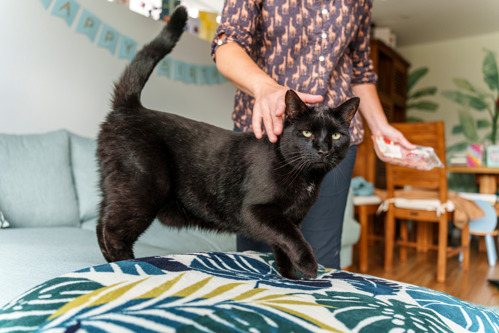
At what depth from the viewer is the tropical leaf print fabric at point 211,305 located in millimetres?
448

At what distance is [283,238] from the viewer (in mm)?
805

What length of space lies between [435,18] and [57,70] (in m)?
4.38

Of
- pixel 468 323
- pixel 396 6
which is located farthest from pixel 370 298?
pixel 396 6

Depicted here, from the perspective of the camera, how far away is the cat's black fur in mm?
859

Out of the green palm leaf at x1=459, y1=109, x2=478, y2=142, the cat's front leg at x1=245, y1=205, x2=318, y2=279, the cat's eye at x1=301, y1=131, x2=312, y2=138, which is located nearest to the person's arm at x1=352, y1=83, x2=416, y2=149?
the cat's eye at x1=301, y1=131, x2=312, y2=138

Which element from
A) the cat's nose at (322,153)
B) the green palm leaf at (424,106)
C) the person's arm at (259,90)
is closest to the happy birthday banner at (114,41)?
the person's arm at (259,90)

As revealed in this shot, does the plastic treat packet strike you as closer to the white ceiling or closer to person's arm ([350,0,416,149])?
person's arm ([350,0,416,149])

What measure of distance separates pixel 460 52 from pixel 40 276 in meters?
5.92

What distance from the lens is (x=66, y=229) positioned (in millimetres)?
1838

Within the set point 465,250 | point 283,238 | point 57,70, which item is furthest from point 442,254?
point 57,70

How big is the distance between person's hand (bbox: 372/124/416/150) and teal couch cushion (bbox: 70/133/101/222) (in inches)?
64.5

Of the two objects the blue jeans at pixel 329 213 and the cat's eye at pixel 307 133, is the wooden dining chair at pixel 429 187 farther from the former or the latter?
the cat's eye at pixel 307 133

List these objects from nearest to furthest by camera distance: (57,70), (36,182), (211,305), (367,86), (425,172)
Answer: (211,305), (367,86), (36,182), (57,70), (425,172)

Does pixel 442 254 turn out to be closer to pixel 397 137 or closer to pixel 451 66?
pixel 397 137
